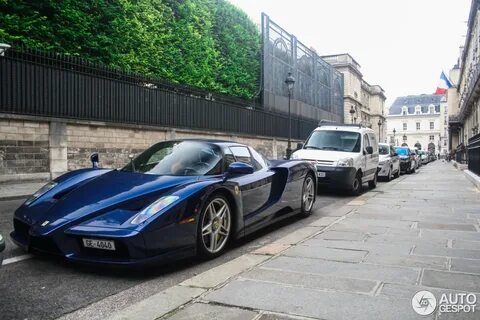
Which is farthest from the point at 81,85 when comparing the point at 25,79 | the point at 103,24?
the point at 103,24

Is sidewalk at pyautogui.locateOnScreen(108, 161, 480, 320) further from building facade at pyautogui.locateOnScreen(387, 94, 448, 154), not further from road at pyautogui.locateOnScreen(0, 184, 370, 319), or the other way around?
building facade at pyautogui.locateOnScreen(387, 94, 448, 154)

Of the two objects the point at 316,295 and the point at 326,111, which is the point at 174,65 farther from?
the point at 326,111

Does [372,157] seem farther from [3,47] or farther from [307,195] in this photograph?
[3,47]

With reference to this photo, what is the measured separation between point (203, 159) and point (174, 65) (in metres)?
15.1

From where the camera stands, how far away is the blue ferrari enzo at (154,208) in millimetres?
3717

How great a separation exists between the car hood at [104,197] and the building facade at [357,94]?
147ft

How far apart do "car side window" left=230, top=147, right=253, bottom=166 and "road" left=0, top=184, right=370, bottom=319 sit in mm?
1264

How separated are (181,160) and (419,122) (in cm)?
12816

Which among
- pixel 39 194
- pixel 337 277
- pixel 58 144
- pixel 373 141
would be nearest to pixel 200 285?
pixel 337 277

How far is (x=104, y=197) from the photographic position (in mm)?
4137

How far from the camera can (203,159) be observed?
16.6 feet

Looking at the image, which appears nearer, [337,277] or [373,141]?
[337,277]

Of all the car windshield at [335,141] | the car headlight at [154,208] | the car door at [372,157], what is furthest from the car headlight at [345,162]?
the car headlight at [154,208]

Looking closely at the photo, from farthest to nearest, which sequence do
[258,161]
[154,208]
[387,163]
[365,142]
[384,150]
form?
[384,150] → [387,163] → [365,142] → [258,161] → [154,208]
